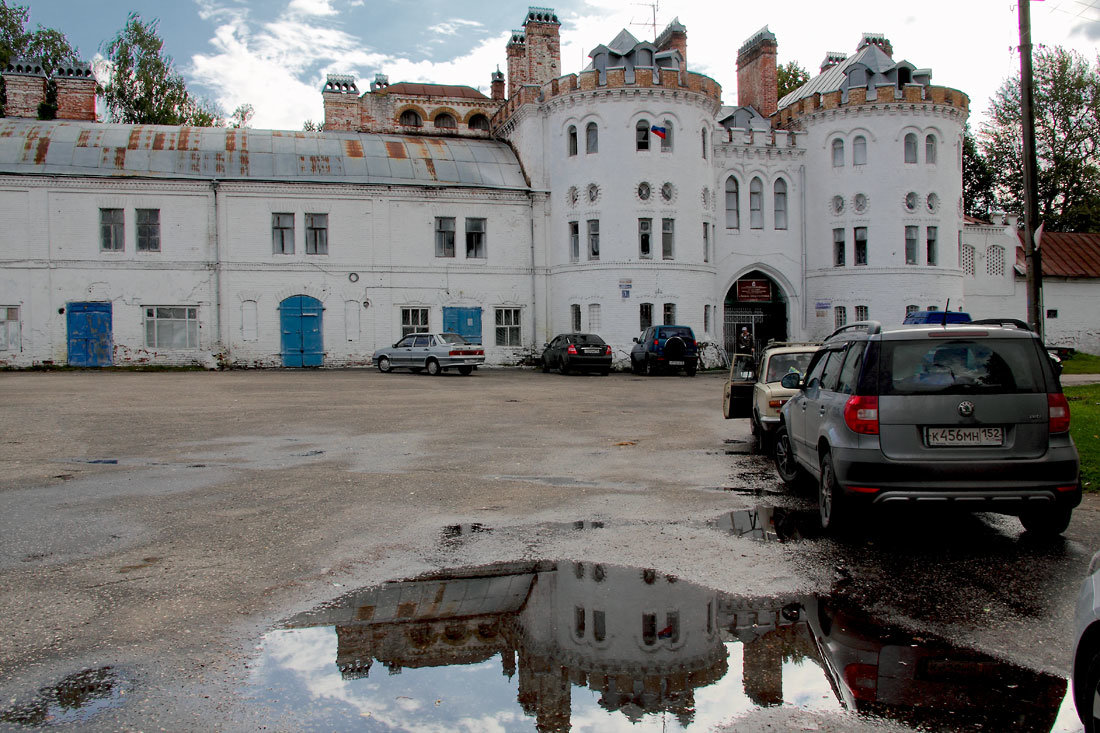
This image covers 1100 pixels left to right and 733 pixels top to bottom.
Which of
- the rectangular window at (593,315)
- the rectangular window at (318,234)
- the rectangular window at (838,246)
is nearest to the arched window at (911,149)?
the rectangular window at (838,246)

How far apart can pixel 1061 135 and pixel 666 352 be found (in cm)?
3643

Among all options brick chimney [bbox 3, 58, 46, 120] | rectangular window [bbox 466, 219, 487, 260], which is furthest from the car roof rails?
brick chimney [bbox 3, 58, 46, 120]

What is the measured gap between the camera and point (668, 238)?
37.1 meters

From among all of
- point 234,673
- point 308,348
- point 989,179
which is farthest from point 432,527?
point 989,179

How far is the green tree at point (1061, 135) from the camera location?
5078 cm

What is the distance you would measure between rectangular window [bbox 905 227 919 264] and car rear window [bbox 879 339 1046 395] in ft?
121

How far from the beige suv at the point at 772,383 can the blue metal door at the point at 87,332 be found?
97.0 feet

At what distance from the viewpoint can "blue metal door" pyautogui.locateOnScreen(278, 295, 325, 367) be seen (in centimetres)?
3544

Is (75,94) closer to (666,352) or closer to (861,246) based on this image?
(666,352)


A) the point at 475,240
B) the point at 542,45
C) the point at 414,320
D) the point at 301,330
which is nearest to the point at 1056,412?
the point at 414,320

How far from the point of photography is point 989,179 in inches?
2180

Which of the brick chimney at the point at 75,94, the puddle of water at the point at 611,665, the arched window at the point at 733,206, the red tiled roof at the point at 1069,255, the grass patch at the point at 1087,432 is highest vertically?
the brick chimney at the point at 75,94

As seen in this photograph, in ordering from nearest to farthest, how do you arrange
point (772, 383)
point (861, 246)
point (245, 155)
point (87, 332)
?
point (772, 383), point (87, 332), point (245, 155), point (861, 246)

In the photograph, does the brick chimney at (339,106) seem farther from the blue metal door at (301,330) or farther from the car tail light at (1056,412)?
the car tail light at (1056,412)
